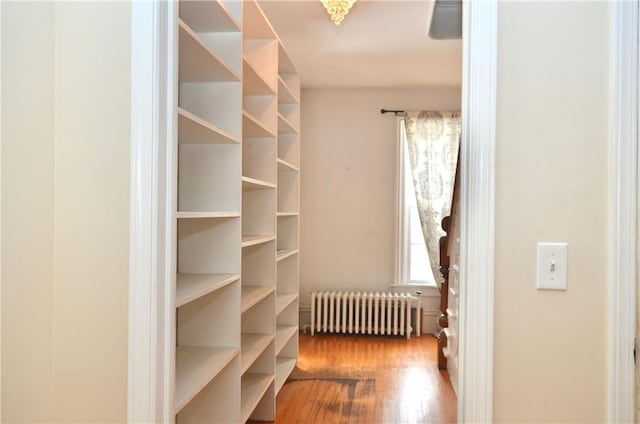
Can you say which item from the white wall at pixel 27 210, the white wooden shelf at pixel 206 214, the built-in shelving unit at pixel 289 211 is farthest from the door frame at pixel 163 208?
the built-in shelving unit at pixel 289 211

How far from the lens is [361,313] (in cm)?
483

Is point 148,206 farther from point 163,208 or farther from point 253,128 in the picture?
point 253,128

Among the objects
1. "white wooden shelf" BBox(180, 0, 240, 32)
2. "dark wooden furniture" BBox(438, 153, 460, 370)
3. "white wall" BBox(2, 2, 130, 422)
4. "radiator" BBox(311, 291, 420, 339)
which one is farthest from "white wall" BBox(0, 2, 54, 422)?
"radiator" BBox(311, 291, 420, 339)

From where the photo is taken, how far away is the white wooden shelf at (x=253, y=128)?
99.4 inches

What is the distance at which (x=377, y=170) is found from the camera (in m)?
5.09

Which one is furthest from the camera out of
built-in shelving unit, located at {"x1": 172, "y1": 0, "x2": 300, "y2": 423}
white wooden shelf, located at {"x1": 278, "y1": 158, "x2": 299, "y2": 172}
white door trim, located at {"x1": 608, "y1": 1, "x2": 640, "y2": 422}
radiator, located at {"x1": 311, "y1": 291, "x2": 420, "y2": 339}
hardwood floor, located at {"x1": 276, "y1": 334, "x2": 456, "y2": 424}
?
radiator, located at {"x1": 311, "y1": 291, "x2": 420, "y2": 339}

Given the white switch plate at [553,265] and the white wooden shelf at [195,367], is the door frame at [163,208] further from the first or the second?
the white wooden shelf at [195,367]

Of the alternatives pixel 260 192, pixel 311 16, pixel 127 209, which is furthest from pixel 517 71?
pixel 311 16

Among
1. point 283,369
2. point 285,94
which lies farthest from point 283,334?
point 285,94

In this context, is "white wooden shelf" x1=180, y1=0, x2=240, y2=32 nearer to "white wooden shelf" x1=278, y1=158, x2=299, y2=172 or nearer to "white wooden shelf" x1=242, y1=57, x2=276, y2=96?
"white wooden shelf" x1=242, y1=57, x2=276, y2=96

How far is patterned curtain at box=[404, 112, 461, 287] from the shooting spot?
4906mm

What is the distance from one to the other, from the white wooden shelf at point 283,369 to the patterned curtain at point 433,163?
76.1 inches

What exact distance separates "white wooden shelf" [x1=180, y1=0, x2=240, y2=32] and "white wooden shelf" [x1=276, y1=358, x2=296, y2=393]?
7.48 feet

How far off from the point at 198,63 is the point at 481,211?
1.30 meters
